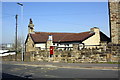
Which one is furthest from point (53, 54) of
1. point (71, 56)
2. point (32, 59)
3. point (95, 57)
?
point (95, 57)

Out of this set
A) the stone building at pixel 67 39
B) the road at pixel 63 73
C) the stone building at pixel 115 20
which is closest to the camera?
the road at pixel 63 73

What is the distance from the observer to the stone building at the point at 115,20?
66.4 ft

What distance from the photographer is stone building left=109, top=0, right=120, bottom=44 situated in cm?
2024

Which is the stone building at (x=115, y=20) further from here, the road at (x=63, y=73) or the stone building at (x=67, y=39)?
the road at (x=63, y=73)

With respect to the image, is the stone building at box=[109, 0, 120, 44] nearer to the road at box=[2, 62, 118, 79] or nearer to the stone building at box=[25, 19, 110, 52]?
the stone building at box=[25, 19, 110, 52]

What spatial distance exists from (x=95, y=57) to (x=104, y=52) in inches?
43.9

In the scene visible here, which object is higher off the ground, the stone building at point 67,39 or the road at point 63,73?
the stone building at point 67,39

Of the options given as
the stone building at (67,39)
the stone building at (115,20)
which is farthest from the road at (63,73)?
the stone building at (67,39)

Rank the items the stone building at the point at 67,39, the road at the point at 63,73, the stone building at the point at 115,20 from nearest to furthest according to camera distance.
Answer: the road at the point at 63,73, the stone building at the point at 115,20, the stone building at the point at 67,39

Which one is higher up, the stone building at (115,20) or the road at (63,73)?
the stone building at (115,20)

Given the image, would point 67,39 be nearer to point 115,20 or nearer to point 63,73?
point 115,20

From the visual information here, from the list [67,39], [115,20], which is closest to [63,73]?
[115,20]

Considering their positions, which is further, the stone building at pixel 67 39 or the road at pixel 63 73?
the stone building at pixel 67 39

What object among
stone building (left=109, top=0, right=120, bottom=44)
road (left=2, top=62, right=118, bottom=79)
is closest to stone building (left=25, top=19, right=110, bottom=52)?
stone building (left=109, top=0, right=120, bottom=44)
